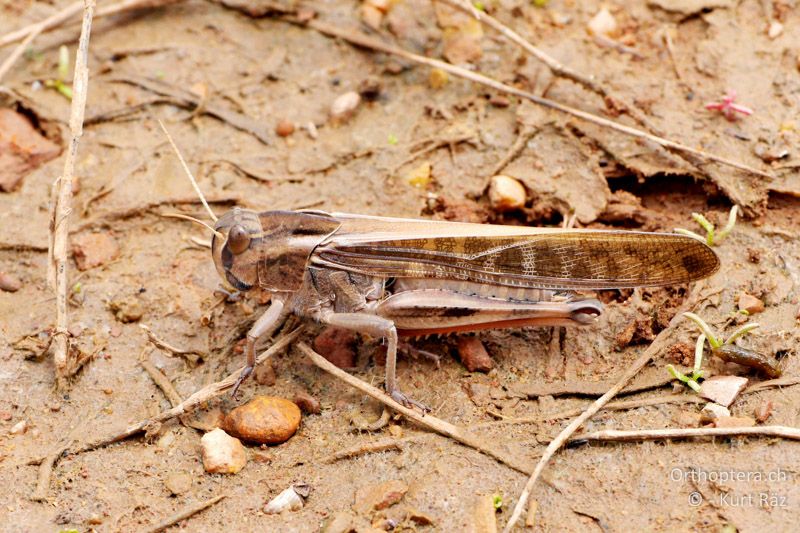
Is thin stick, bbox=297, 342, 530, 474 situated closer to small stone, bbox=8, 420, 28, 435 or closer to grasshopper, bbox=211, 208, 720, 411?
grasshopper, bbox=211, 208, 720, 411

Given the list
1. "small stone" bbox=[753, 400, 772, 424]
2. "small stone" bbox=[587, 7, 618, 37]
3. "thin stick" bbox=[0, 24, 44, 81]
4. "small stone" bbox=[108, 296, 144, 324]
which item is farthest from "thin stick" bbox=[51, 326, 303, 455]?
"small stone" bbox=[587, 7, 618, 37]

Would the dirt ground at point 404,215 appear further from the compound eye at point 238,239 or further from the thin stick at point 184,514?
the compound eye at point 238,239

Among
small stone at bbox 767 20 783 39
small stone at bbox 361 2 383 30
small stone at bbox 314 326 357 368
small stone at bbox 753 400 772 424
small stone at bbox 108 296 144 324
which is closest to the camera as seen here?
small stone at bbox 753 400 772 424

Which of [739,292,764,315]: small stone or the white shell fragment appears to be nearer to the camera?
the white shell fragment

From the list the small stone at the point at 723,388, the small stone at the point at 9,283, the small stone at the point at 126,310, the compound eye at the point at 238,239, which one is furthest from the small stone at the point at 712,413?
the small stone at the point at 9,283

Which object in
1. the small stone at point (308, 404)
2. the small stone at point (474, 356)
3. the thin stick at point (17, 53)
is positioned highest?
the thin stick at point (17, 53)

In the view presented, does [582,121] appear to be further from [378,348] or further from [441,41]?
[378,348]

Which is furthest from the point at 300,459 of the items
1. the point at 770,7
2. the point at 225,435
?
the point at 770,7
